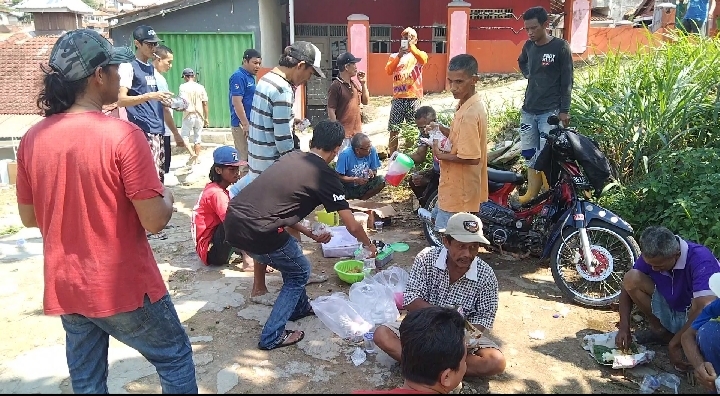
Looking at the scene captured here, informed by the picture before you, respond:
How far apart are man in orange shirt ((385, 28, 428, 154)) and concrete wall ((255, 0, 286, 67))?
16.5ft

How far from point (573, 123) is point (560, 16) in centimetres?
947

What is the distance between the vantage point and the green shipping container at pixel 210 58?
38.4 ft

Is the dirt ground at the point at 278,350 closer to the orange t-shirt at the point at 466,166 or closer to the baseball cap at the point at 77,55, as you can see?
the orange t-shirt at the point at 466,166

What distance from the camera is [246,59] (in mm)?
6270

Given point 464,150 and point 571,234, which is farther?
point 571,234

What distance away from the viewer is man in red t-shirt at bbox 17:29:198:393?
201cm

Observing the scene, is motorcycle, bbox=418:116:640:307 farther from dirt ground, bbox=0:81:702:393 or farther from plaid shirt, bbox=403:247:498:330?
plaid shirt, bbox=403:247:498:330

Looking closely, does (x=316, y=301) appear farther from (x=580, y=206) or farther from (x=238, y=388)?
(x=580, y=206)

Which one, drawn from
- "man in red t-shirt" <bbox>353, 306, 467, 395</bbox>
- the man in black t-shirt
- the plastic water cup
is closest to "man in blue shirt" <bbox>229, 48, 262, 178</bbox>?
the plastic water cup

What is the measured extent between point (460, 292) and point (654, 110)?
10.6ft

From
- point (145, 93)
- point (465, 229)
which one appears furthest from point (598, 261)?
point (145, 93)

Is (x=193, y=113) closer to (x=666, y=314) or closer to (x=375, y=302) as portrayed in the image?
(x=375, y=302)

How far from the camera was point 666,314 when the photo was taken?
3.41 m

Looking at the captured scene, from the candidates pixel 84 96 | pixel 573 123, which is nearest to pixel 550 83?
pixel 573 123
